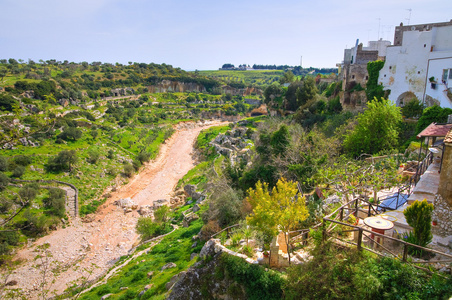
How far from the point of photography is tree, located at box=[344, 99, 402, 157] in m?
20.1

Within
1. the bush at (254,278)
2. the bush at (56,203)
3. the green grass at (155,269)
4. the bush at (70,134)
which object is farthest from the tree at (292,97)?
the bush at (254,278)

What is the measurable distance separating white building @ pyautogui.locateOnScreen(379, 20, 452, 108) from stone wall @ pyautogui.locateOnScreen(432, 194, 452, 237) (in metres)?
15.5

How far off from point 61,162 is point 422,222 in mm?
36213

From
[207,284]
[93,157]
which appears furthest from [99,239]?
[207,284]

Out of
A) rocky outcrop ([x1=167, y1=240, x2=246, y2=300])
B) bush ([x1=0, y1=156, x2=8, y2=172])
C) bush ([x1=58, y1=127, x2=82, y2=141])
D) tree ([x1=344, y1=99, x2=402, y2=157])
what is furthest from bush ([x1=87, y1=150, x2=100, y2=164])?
tree ([x1=344, y1=99, x2=402, y2=157])

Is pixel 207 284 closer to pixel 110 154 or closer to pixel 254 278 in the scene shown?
pixel 254 278

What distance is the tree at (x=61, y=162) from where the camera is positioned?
3300 centimetres

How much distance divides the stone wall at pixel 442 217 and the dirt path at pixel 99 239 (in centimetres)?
1569

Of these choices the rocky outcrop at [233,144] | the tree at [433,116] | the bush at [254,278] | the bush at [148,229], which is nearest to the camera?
the bush at [254,278]

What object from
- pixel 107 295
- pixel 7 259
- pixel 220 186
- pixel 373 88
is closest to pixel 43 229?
pixel 7 259

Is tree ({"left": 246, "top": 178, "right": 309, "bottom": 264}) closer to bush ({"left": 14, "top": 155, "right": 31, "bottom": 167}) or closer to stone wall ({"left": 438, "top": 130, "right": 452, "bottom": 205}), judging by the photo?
stone wall ({"left": 438, "top": 130, "right": 452, "bottom": 205})

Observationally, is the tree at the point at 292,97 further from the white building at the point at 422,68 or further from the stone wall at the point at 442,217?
the stone wall at the point at 442,217

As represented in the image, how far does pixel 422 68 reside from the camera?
23.5 m

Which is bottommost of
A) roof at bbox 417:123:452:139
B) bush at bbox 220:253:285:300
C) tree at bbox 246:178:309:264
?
bush at bbox 220:253:285:300
